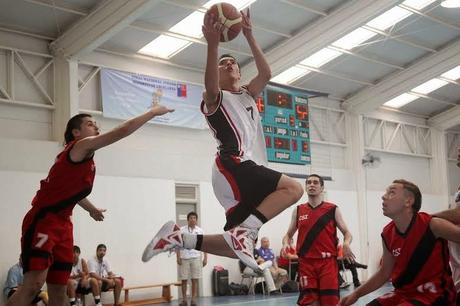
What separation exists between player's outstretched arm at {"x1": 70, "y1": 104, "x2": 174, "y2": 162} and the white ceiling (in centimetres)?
843

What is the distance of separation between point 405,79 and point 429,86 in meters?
2.33

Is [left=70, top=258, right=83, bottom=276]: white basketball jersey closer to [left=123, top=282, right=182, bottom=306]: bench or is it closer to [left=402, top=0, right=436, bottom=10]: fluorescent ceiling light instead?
[left=123, top=282, right=182, bottom=306]: bench

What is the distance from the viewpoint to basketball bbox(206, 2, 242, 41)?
504 centimetres

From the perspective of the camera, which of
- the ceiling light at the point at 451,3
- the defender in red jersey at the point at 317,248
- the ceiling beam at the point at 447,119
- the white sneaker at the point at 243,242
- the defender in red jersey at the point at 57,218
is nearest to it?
the white sneaker at the point at 243,242

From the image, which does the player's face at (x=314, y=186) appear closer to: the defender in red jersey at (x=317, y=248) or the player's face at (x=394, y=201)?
the defender in red jersey at (x=317, y=248)

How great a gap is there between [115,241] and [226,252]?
10.9 metres

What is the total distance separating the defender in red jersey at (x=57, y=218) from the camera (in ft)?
18.2

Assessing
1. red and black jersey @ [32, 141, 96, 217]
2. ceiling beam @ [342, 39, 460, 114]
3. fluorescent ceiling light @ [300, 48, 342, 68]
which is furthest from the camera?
ceiling beam @ [342, 39, 460, 114]

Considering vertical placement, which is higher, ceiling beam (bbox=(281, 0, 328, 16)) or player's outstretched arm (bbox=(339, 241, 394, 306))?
ceiling beam (bbox=(281, 0, 328, 16))

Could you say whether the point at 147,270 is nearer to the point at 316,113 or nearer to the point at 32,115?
the point at 32,115

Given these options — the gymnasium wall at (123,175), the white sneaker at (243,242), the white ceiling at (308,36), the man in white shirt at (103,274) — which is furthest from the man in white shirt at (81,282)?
the white sneaker at (243,242)

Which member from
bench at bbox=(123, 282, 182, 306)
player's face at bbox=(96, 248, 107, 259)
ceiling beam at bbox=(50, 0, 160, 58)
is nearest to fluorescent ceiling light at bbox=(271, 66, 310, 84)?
ceiling beam at bbox=(50, 0, 160, 58)

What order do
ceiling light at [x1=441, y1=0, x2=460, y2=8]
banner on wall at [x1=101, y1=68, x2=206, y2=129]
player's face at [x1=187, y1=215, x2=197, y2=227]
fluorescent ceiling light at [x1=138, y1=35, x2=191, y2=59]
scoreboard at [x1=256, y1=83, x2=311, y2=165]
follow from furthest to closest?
ceiling light at [x1=441, y1=0, x2=460, y2=8]
scoreboard at [x1=256, y1=83, x2=311, y2=165]
fluorescent ceiling light at [x1=138, y1=35, x2=191, y2=59]
banner on wall at [x1=101, y1=68, x2=206, y2=129]
player's face at [x1=187, y1=215, x2=197, y2=227]

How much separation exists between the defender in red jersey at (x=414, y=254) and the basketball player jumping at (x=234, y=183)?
84 cm
